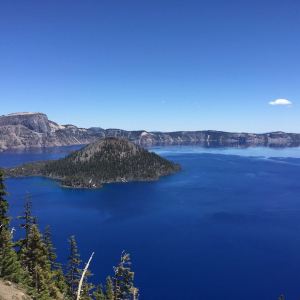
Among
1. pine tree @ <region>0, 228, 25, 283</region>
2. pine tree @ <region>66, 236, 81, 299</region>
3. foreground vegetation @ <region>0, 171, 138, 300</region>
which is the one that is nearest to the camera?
foreground vegetation @ <region>0, 171, 138, 300</region>

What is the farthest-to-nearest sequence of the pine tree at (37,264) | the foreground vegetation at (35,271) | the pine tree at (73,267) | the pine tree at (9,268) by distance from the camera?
the pine tree at (73,267) < the pine tree at (37,264) < the pine tree at (9,268) < the foreground vegetation at (35,271)

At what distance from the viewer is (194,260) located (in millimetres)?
143625

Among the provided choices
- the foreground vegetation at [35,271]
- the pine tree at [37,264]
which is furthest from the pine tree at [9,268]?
the pine tree at [37,264]

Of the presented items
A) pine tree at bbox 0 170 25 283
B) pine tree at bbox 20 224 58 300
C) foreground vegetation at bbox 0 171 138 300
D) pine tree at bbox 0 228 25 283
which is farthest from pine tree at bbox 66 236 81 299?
pine tree at bbox 0 228 25 283

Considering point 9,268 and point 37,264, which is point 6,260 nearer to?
point 9,268

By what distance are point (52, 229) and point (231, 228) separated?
300ft

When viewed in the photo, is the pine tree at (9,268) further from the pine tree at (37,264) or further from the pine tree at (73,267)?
the pine tree at (73,267)

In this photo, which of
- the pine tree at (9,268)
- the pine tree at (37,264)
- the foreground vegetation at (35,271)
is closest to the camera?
the foreground vegetation at (35,271)

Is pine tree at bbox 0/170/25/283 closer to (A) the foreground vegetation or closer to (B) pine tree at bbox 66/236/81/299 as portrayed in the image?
(A) the foreground vegetation

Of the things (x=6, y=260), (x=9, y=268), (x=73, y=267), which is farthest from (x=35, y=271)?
(x=73, y=267)

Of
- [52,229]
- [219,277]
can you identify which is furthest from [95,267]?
[52,229]

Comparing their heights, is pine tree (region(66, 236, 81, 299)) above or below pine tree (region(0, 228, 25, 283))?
below

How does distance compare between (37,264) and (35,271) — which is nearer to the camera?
(35,271)

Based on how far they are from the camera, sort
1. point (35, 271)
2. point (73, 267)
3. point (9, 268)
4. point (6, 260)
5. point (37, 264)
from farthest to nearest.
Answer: point (73, 267)
point (37, 264)
point (35, 271)
point (9, 268)
point (6, 260)
